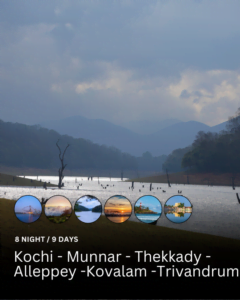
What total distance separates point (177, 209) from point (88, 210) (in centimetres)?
227

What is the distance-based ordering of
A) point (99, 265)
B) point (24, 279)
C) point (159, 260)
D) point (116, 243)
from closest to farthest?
point (24, 279), point (99, 265), point (159, 260), point (116, 243)

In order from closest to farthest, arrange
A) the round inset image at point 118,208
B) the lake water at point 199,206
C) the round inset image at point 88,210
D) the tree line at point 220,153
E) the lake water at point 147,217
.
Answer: the round inset image at point 88,210, the round inset image at point 118,208, the lake water at point 147,217, the lake water at point 199,206, the tree line at point 220,153

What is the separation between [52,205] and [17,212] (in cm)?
80

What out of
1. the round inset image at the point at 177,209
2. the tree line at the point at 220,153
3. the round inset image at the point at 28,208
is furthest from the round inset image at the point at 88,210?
the tree line at the point at 220,153

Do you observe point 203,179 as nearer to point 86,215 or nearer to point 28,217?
point 86,215

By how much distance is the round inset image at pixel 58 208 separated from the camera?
23.2ft

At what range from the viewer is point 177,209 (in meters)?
7.78

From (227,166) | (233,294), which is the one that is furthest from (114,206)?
(227,166)

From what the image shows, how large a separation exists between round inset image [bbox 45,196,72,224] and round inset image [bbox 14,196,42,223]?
209 millimetres

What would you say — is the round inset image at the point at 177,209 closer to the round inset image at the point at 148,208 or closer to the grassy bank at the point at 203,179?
the round inset image at the point at 148,208

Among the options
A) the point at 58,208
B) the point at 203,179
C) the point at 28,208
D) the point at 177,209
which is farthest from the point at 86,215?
the point at 203,179

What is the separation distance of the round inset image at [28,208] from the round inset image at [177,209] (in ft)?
10.1

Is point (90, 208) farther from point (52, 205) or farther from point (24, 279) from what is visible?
point (24, 279)

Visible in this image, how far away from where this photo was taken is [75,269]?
6.74 m
